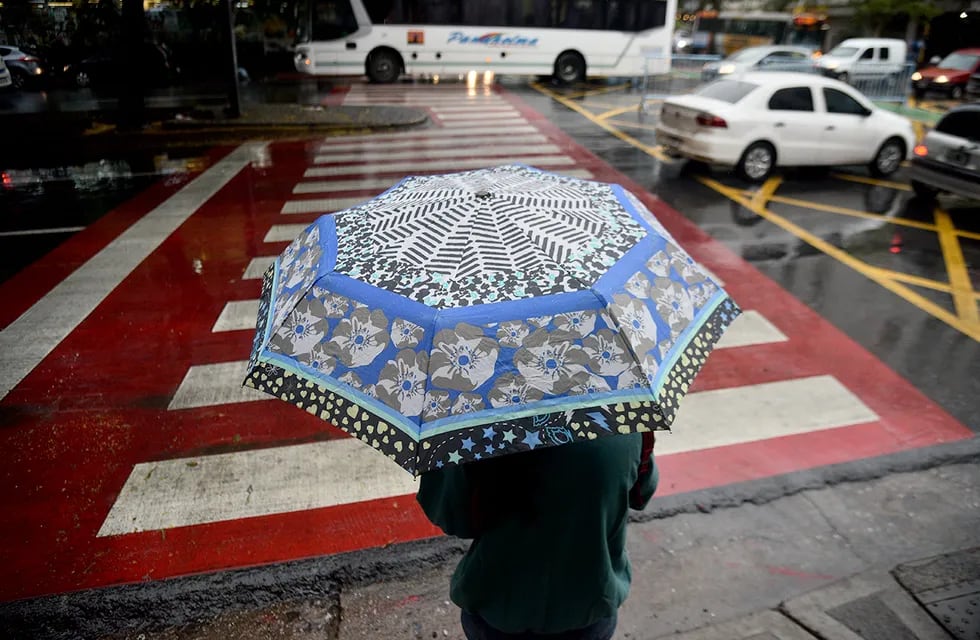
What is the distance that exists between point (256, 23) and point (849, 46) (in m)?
21.9

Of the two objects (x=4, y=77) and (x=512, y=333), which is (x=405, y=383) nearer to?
(x=512, y=333)

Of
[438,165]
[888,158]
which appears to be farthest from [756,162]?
[438,165]

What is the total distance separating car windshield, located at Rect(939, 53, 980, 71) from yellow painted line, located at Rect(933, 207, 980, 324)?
55.8 ft

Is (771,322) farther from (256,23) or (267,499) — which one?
(256,23)

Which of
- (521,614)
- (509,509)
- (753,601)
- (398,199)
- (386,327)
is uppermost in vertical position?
(398,199)

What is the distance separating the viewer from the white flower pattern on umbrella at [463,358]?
1734 millimetres

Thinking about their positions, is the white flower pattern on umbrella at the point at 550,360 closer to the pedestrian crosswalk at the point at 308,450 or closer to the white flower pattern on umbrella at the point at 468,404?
the white flower pattern on umbrella at the point at 468,404

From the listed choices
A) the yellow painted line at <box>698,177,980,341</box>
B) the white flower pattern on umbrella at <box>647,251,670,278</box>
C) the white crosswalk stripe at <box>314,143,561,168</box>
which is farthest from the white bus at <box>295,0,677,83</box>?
the white flower pattern on umbrella at <box>647,251,670,278</box>

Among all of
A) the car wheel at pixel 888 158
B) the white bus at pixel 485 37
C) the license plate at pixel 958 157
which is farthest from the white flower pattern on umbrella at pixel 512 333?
the white bus at pixel 485 37

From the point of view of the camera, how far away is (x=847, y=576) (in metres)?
3.54

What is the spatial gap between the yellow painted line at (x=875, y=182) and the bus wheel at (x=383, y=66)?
15443 millimetres

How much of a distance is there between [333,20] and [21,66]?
1132 centimetres

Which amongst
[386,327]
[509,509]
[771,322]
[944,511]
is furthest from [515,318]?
[771,322]

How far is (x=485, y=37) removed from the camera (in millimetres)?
22250
